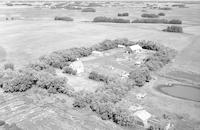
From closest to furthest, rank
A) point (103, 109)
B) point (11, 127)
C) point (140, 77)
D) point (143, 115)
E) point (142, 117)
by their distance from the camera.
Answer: point (11, 127), point (142, 117), point (143, 115), point (103, 109), point (140, 77)

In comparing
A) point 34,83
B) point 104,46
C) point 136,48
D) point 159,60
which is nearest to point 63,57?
point 34,83

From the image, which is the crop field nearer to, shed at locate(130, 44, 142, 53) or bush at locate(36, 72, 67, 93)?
bush at locate(36, 72, 67, 93)

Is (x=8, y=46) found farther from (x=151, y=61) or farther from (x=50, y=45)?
(x=151, y=61)

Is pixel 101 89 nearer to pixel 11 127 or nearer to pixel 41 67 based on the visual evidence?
pixel 11 127

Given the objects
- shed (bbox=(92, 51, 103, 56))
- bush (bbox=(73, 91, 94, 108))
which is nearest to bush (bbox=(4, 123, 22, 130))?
bush (bbox=(73, 91, 94, 108))

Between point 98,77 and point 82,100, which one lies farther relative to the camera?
point 98,77

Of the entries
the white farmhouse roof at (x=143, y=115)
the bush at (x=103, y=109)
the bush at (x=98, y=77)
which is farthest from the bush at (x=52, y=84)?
the white farmhouse roof at (x=143, y=115)

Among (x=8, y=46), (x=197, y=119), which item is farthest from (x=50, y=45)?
(x=197, y=119)
